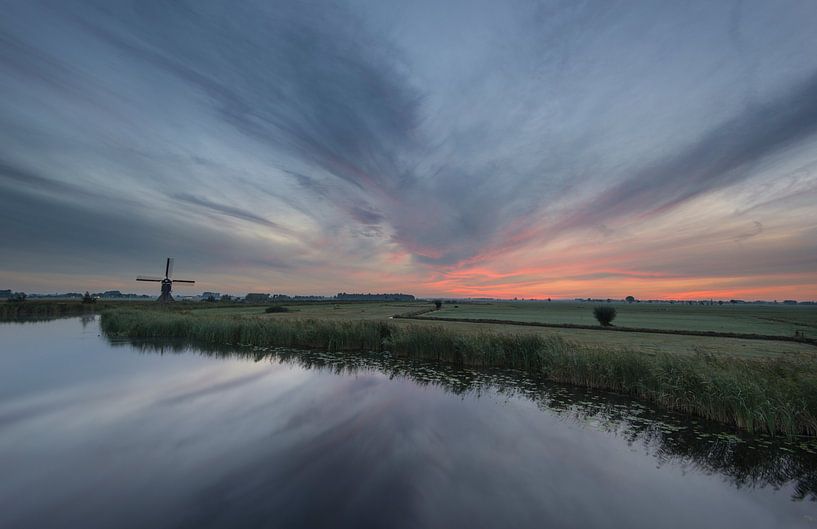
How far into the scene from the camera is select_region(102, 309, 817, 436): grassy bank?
1159 cm

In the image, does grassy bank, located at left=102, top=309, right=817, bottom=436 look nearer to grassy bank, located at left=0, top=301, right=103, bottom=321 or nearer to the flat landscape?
the flat landscape

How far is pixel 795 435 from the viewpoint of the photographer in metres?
11.0

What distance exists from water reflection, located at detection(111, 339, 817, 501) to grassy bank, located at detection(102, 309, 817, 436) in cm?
77

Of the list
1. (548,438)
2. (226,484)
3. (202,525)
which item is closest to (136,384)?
(226,484)

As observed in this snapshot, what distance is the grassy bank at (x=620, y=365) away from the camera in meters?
11.6

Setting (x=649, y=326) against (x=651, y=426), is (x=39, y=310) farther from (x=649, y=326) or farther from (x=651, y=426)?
(x=649, y=326)

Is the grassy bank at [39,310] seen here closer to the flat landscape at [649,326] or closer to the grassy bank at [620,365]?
the flat landscape at [649,326]

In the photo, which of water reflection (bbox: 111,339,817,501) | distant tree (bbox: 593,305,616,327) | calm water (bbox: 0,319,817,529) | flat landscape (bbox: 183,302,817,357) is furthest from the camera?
distant tree (bbox: 593,305,616,327)

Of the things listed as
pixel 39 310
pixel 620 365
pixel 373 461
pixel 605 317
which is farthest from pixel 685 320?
pixel 39 310

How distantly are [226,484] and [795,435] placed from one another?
55.9ft

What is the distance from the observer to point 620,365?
16.3m

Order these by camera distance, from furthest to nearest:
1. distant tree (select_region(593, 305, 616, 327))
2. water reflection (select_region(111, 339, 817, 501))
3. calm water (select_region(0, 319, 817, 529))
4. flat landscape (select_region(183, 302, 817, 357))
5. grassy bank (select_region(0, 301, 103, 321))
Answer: grassy bank (select_region(0, 301, 103, 321))
distant tree (select_region(593, 305, 616, 327))
flat landscape (select_region(183, 302, 817, 357))
water reflection (select_region(111, 339, 817, 501))
calm water (select_region(0, 319, 817, 529))

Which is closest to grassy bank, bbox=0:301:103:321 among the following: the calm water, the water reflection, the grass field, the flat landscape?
the flat landscape

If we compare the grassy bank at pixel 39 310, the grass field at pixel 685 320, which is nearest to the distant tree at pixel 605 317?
the grass field at pixel 685 320
